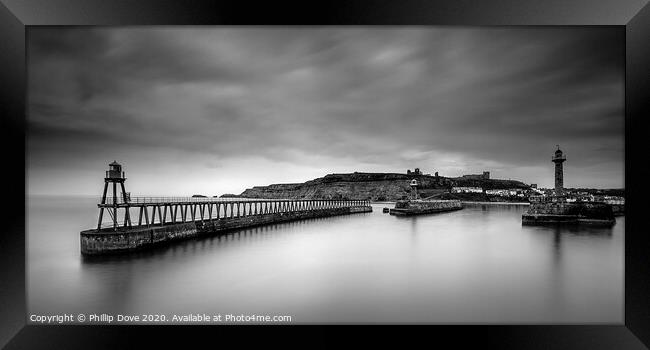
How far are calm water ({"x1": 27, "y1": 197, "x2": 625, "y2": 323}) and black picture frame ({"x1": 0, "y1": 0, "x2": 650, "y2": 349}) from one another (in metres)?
0.43

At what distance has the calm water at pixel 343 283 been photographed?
12.0ft

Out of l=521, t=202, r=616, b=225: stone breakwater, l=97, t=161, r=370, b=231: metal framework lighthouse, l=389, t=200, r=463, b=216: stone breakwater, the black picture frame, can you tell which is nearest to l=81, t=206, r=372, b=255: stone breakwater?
l=97, t=161, r=370, b=231: metal framework lighthouse

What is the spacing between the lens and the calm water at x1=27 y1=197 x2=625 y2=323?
3645mm

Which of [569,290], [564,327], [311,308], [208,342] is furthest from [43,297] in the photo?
[569,290]

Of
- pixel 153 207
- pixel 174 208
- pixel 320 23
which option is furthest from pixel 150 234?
pixel 174 208

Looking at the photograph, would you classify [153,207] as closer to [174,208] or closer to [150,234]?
[150,234]

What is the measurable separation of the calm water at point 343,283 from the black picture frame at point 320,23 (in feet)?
1.41

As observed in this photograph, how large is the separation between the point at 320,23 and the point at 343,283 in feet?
11.0

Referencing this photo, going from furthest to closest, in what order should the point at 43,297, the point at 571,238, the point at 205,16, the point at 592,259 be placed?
the point at 571,238
the point at 592,259
the point at 43,297
the point at 205,16

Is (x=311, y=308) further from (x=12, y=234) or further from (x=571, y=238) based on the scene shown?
(x=571, y=238)

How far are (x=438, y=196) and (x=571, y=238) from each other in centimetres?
2585

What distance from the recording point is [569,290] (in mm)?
4039

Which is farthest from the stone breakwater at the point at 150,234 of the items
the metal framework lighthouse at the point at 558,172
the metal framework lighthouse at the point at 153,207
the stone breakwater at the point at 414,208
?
the stone breakwater at the point at 414,208

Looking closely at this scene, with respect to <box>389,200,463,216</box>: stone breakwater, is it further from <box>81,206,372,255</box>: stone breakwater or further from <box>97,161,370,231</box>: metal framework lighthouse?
<box>81,206,372,255</box>: stone breakwater
